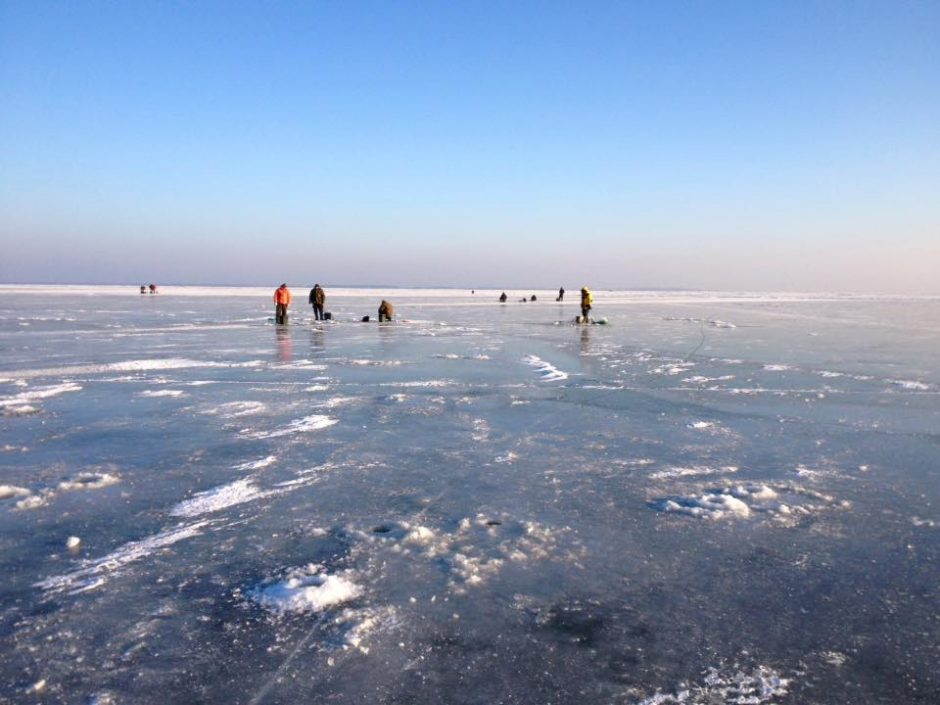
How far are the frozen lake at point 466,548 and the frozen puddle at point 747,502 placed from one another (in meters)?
0.03

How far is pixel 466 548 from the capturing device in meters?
4.16

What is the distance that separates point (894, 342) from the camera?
19938 millimetres

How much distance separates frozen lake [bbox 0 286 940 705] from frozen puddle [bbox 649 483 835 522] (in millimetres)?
29

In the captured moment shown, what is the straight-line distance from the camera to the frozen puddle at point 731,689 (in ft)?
8.75

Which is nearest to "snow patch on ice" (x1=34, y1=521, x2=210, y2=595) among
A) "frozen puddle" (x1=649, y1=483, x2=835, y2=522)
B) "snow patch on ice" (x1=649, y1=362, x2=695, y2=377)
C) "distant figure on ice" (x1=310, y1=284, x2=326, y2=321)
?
"frozen puddle" (x1=649, y1=483, x2=835, y2=522)

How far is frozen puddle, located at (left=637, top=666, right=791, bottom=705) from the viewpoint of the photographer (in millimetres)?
2666

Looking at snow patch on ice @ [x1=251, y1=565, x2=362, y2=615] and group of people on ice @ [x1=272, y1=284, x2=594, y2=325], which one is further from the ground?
group of people on ice @ [x1=272, y1=284, x2=594, y2=325]

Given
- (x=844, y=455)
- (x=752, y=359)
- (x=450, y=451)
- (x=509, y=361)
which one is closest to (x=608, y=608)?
(x=450, y=451)

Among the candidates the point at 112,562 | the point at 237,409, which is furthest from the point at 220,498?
the point at 237,409

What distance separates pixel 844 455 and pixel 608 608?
430 cm

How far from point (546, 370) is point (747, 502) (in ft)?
25.4

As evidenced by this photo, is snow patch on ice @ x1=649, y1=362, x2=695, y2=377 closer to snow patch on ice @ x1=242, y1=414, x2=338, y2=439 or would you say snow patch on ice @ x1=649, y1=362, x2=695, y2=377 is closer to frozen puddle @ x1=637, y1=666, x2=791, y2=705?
snow patch on ice @ x1=242, y1=414, x2=338, y2=439

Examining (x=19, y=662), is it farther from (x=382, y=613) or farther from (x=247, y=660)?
(x=382, y=613)

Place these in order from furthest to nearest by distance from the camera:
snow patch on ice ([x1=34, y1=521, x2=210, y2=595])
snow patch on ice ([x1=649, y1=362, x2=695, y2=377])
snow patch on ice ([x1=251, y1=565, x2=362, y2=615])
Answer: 1. snow patch on ice ([x1=649, y1=362, x2=695, y2=377])
2. snow patch on ice ([x1=34, y1=521, x2=210, y2=595])
3. snow patch on ice ([x1=251, y1=565, x2=362, y2=615])
